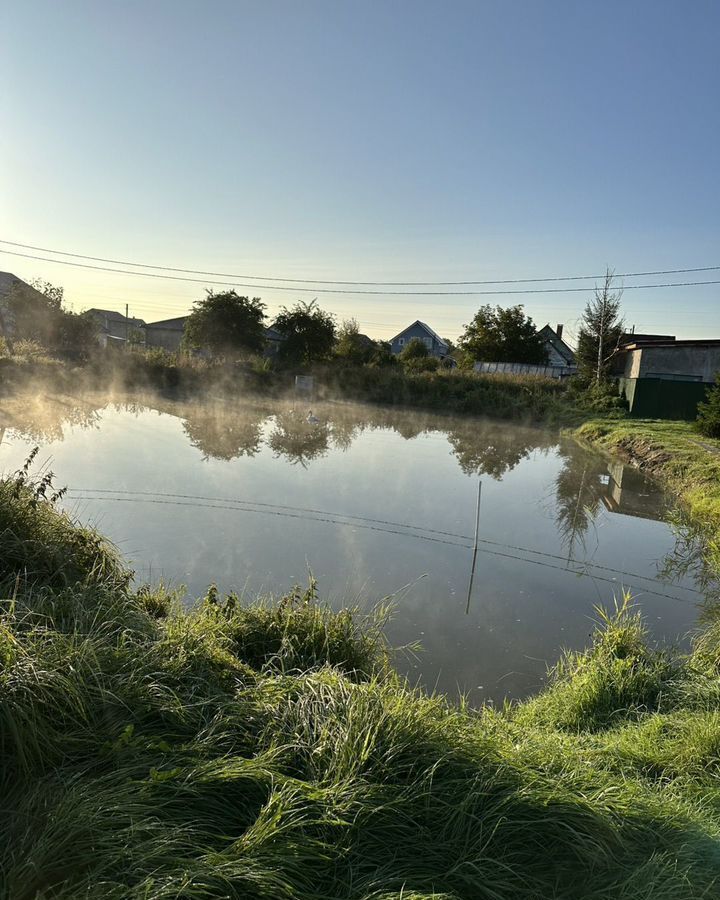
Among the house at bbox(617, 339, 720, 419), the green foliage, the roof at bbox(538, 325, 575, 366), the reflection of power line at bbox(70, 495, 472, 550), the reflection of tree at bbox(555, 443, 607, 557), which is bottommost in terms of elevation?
the reflection of power line at bbox(70, 495, 472, 550)

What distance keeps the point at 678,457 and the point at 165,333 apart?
45304 millimetres

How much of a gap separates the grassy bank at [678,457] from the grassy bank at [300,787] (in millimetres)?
5179

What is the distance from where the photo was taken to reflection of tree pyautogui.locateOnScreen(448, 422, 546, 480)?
13.4 m

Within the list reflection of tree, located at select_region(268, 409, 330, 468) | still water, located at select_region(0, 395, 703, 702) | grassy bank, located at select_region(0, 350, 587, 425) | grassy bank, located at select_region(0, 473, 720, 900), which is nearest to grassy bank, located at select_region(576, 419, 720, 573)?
still water, located at select_region(0, 395, 703, 702)

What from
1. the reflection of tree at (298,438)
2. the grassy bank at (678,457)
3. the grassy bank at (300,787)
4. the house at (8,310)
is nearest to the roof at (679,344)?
the grassy bank at (678,457)

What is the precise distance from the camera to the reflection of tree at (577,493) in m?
8.55

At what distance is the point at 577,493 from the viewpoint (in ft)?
36.6

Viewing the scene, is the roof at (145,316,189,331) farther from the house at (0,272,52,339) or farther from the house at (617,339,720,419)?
the house at (617,339,720,419)

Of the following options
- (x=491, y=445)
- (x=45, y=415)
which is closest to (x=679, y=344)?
(x=491, y=445)

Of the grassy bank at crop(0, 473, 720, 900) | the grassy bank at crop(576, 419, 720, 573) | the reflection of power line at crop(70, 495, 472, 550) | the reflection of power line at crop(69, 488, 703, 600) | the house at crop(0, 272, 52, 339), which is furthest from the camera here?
the house at crop(0, 272, 52, 339)

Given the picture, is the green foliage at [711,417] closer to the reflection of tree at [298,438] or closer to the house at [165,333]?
the reflection of tree at [298,438]

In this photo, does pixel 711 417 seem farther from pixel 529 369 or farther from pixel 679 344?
pixel 529 369

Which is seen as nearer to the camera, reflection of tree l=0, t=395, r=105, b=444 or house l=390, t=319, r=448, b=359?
reflection of tree l=0, t=395, r=105, b=444

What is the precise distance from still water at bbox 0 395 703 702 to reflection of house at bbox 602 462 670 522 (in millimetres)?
59
